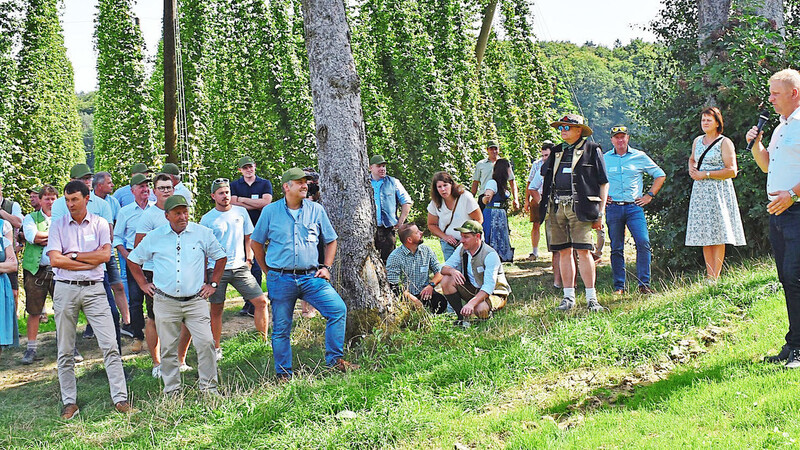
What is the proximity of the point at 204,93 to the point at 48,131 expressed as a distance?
4.92 m

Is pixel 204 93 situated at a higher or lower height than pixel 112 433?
higher

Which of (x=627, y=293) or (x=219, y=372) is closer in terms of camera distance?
(x=219, y=372)

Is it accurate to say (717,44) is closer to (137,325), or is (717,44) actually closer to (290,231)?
(290,231)

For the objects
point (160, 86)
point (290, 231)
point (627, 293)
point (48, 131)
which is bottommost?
point (627, 293)

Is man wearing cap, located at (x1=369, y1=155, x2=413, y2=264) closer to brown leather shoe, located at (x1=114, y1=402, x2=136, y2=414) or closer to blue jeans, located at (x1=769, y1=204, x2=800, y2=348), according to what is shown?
brown leather shoe, located at (x1=114, y1=402, x2=136, y2=414)

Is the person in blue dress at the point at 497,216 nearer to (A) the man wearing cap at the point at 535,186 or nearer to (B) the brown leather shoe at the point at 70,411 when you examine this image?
(A) the man wearing cap at the point at 535,186

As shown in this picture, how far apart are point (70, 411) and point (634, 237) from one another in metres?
6.00

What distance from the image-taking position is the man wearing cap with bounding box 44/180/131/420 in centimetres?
596

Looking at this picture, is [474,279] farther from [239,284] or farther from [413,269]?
[239,284]

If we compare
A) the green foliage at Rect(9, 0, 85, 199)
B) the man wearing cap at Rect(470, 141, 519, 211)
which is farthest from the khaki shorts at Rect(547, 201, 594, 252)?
the green foliage at Rect(9, 0, 85, 199)

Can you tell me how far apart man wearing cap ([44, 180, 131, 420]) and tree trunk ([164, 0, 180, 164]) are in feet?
21.7

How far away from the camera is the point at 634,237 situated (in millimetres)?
7867

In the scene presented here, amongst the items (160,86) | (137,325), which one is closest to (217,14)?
(160,86)

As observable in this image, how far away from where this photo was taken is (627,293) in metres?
7.53
